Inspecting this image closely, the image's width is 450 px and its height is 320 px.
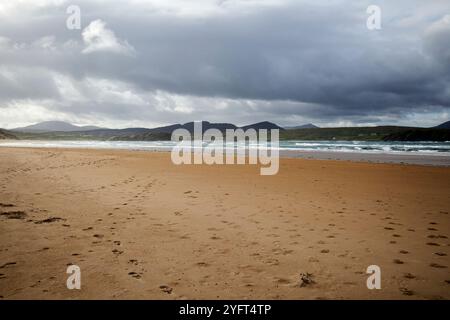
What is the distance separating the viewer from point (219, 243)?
6.38m

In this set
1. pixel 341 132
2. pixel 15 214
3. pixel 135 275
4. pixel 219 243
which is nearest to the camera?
pixel 135 275

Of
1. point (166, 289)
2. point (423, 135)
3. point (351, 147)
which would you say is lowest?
point (166, 289)

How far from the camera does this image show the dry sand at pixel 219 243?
447 centimetres

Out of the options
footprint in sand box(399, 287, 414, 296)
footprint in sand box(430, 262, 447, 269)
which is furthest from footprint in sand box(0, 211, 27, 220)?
footprint in sand box(430, 262, 447, 269)

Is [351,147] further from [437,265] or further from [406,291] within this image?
[406,291]

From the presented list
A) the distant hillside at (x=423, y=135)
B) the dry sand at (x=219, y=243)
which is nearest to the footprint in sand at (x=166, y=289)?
the dry sand at (x=219, y=243)

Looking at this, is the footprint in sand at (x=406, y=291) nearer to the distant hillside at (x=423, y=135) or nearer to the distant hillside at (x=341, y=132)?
the distant hillside at (x=423, y=135)

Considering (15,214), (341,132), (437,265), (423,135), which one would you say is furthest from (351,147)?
(341,132)

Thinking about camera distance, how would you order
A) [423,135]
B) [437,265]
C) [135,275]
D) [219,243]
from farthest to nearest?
[423,135]
[219,243]
[437,265]
[135,275]

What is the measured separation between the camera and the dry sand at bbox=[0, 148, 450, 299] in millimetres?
4473

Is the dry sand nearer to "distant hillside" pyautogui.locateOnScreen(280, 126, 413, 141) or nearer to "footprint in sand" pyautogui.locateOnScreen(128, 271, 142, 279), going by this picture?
"footprint in sand" pyautogui.locateOnScreen(128, 271, 142, 279)
